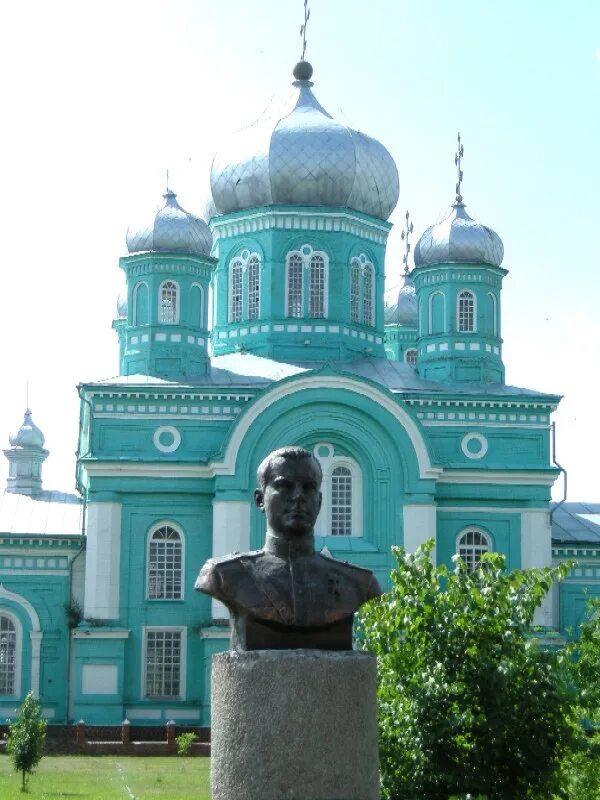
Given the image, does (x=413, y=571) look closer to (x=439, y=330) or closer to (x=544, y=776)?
(x=544, y=776)

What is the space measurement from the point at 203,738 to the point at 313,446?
5.72 metres

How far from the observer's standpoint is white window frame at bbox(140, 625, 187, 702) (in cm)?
2914

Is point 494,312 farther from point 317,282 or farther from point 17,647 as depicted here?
point 17,647

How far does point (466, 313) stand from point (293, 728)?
24.2 metres

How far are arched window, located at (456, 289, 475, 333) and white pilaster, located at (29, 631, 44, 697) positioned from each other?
32.8ft

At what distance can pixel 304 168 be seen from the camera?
32.0m

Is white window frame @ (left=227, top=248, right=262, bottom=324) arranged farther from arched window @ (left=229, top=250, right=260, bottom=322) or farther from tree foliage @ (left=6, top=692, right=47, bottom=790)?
tree foliage @ (left=6, top=692, right=47, bottom=790)

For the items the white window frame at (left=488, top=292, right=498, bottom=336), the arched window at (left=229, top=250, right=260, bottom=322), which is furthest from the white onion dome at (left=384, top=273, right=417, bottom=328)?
the arched window at (left=229, top=250, right=260, bottom=322)

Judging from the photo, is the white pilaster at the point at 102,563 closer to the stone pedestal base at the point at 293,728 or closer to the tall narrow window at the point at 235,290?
the tall narrow window at the point at 235,290

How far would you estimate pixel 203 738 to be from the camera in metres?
27.2

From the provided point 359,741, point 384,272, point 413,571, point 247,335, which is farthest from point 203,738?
point 359,741

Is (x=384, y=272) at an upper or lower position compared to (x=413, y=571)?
upper

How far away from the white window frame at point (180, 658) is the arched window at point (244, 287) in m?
6.52

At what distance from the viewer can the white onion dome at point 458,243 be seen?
32000 millimetres
